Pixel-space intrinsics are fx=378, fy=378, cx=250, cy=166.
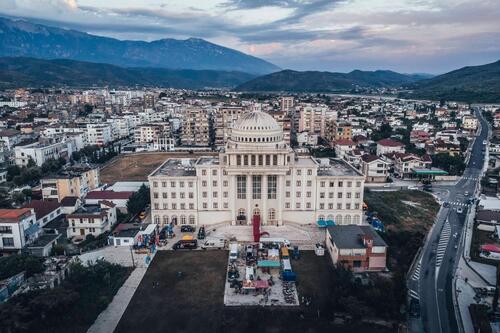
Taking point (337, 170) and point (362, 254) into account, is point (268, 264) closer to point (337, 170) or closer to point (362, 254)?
point (362, 254)

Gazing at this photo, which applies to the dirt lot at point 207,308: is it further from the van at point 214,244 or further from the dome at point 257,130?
the dome at point 257,130

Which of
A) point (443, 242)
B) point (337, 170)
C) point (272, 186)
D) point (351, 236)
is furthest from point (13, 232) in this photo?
point (443, 242)

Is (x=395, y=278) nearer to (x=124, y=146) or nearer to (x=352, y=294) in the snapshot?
(x=352, y=294)

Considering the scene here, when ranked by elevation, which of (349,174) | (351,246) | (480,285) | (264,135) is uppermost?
(264,135)

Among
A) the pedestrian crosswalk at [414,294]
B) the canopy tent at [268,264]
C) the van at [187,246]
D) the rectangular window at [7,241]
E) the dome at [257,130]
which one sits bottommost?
the pedestrian crosswalk at [414,294]

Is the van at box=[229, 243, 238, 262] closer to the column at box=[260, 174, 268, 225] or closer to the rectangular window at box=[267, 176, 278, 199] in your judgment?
the column at box=[260, 174, 268, 225]

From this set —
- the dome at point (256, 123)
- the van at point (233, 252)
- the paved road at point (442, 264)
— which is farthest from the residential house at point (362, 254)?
the dome at point (256, 123)

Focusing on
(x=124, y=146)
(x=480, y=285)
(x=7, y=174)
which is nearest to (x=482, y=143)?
(x=480, y=285)
